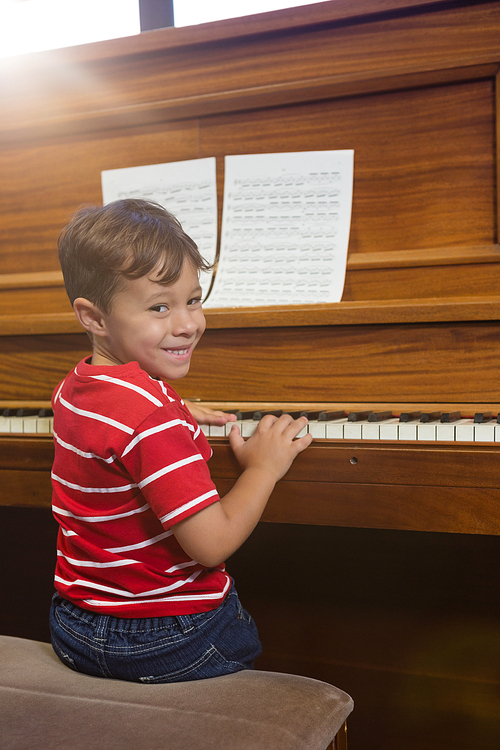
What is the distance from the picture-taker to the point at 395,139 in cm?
152

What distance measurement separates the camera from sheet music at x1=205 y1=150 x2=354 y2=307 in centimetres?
151

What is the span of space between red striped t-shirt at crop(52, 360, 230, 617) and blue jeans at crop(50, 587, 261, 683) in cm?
2

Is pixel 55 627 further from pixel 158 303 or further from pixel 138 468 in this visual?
pixel 158 303

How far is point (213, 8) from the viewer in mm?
2332

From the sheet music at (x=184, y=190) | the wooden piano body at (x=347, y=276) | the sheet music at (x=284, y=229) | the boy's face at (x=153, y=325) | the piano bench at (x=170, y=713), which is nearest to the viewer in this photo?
the piano bench at (x=170, y=713)

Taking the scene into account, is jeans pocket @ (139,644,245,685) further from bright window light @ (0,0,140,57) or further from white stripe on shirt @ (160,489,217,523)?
bright window light @ (0,0,140,57)

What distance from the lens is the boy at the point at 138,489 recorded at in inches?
34.3

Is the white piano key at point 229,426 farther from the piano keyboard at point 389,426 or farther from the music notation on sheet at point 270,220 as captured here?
the music notation on sheet at point 270,220

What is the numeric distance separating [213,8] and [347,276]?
137cm

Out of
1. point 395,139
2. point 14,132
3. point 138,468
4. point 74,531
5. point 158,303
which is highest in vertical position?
point 14,132

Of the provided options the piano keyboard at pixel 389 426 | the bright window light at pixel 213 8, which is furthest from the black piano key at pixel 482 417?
the bright window light at pixel 213 8

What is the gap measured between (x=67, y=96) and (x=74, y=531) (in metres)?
1.27

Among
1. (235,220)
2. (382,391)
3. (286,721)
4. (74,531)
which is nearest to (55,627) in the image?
(74,531)

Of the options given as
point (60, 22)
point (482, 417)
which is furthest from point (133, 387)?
point (60, 22)
